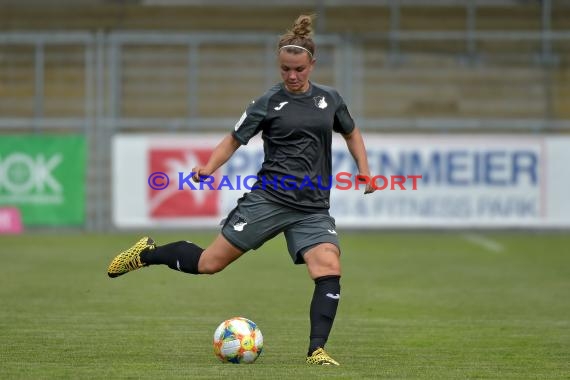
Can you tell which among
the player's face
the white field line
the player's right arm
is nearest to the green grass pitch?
the white field line

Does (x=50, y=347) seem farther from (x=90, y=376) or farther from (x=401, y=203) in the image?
(x=401, y=203)

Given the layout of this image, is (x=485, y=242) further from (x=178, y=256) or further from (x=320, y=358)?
(x=320, y=358)

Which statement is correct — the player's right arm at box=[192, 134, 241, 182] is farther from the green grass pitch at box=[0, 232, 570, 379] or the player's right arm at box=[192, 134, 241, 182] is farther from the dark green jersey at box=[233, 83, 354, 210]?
the green grass pitch at box=[0, 232, 570, 379]

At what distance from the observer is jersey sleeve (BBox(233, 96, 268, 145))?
24.4 ft

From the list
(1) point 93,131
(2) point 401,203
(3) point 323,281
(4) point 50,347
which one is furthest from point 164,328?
(1) point 93,131

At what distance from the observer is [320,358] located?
7.11 meters

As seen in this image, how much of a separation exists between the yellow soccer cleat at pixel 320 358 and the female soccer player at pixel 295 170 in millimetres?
182

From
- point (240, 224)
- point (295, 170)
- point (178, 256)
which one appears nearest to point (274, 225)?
point (240, 224)

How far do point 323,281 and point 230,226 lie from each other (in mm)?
680

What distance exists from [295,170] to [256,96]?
14.7 m

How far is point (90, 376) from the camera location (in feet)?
21.7

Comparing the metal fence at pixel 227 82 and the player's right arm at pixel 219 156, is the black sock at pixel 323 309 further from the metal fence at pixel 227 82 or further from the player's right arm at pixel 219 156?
the metal fence at pixel 227 82

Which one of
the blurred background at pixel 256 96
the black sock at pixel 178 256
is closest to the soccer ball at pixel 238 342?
the black sock at pixel 178 256

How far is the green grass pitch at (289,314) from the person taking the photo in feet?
23.5
